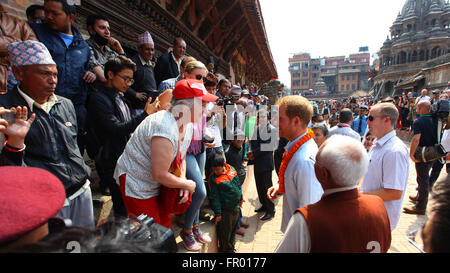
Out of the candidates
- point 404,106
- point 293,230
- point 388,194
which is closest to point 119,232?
point 293,230

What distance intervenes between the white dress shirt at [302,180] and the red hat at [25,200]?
5.40ft

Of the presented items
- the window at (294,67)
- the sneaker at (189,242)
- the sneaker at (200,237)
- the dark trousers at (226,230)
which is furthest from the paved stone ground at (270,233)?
the window at (294,67)

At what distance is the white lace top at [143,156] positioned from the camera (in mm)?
1680

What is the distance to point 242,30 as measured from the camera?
957 centimetres

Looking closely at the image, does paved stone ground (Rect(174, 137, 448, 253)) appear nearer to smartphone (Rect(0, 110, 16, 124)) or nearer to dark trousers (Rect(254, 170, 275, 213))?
dark trousers (Rect(254, 170, 275, 213))

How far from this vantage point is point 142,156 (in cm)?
175

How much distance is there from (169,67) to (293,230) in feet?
10.7

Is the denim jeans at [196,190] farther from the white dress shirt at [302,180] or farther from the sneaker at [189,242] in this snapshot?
the white dress shirt at [302,180]

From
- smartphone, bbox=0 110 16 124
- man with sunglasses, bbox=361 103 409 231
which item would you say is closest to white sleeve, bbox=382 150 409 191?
man with sunglasses, bbox=361 103 409 231

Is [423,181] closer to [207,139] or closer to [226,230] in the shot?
[226,230]

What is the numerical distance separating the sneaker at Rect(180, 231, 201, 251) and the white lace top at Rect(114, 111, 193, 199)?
1.03 meters

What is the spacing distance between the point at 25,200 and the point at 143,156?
1.09m

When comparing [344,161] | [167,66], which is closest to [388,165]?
[344,161]
